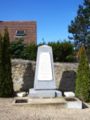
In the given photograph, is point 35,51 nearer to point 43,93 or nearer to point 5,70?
point 5,70

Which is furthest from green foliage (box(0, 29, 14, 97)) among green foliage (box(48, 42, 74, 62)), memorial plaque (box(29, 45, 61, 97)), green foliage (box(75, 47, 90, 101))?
green foliage (box(48, 42, 74, 62))

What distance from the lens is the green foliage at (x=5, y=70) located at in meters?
14.1

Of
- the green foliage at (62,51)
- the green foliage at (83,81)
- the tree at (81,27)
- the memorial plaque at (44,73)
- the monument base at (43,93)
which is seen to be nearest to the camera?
the monument base at (43,93)

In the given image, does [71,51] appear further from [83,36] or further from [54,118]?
[54,118]

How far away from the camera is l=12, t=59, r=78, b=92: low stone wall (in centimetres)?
1609

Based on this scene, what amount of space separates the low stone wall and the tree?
1518 cm

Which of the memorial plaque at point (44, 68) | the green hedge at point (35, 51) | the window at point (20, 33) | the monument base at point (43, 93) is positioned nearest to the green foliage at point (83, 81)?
the monument base at point (43, 93)

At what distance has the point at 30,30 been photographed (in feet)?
113

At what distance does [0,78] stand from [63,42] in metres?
9.16

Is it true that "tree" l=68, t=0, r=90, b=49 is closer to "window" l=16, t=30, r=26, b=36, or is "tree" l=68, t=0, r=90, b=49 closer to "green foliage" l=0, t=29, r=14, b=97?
"window" l=16, t=30, r=26, b=36

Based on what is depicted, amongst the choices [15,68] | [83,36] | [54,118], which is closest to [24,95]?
[15,68]

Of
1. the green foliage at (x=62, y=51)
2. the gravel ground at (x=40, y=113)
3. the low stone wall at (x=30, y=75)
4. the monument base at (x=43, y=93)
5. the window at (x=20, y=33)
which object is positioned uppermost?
the window at (x=20, y=33)

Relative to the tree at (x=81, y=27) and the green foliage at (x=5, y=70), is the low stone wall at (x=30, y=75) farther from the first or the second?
the tree at (x=81, y=27)

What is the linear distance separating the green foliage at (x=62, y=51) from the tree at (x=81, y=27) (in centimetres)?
901
